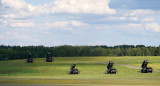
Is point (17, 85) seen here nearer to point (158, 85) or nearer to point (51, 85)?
point (51, 85)

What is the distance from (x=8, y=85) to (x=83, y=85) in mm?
11348

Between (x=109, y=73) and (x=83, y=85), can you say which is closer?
(x=83, y=85)

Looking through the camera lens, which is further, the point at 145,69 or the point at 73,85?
→ the point at 145,69

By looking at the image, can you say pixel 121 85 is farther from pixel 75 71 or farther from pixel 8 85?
pixel 75 71

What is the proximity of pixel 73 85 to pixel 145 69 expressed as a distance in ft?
136

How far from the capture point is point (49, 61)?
147500mm

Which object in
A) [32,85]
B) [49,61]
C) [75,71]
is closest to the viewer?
[32,85]

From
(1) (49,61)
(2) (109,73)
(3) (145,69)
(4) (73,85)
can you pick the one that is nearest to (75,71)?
(2) (109,73)

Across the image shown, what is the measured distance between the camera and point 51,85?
54.1m

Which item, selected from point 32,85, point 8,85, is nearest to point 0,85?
point 8,85

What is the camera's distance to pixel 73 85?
54.1 metres

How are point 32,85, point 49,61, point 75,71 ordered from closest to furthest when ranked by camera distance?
point 32,85 < point 75,71 < point 49,61

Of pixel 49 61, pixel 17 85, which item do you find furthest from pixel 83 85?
pixel 49 61

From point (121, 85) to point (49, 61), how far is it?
95580 mm
